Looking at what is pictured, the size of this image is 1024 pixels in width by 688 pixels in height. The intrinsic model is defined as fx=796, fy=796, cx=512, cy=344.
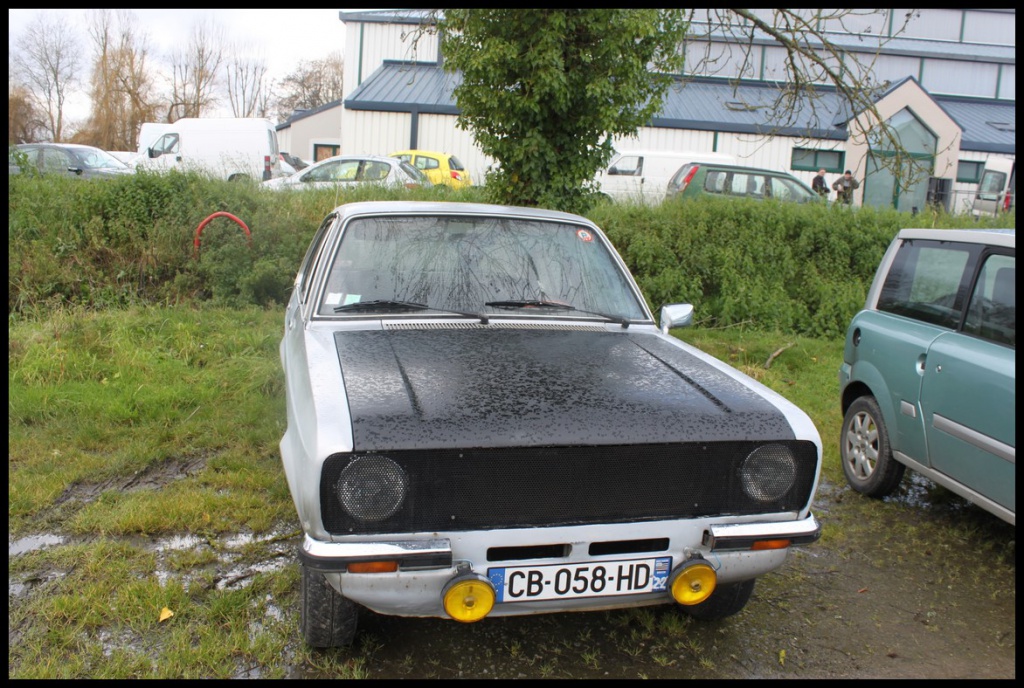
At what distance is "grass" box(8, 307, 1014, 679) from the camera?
303cm

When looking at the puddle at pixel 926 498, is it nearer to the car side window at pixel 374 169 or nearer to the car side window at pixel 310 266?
the car side window at pixel 310 266

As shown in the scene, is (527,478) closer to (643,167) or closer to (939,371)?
(939,371)

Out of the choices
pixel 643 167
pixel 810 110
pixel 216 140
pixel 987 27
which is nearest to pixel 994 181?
pixel 810 110

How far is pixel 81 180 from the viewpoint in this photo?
9.28 m

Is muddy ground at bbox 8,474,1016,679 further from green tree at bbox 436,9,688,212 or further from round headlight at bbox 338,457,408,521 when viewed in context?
green tree at bbox 436,9,688,212

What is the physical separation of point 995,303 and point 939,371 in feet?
1.45

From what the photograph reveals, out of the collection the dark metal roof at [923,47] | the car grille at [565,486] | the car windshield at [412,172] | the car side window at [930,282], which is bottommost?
the car grille at [565,486]

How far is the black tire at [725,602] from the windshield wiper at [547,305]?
132 centimetres

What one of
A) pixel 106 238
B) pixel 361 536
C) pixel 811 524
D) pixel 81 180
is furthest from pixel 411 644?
pixel 81 180

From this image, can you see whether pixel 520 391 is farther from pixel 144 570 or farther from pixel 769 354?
pixel 769 354

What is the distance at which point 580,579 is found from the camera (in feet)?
8.84

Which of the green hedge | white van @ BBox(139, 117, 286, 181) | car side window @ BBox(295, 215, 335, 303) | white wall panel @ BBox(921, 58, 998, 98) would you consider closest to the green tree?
the green hedge

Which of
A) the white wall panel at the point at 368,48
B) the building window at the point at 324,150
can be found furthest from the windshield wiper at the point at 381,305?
the building window at the point at 324,150

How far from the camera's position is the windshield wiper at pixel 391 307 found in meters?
3.71
